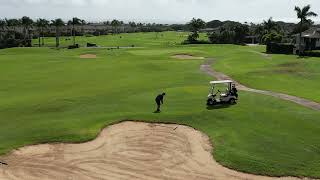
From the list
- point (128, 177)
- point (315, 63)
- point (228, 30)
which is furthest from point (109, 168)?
point (228, 30)

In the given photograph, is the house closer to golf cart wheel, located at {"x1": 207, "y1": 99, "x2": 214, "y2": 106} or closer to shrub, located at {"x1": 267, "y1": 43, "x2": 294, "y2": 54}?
shrub, located at {"x1": 267, "y1": 43, "x2": 294, "y2": 54}

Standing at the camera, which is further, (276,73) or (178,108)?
(276,73)

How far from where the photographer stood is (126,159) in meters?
26.4

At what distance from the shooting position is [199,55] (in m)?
94.4

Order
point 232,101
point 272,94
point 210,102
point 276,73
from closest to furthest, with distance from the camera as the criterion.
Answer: point 210,102 < point 232,101 < point 272,94 < point 276,73

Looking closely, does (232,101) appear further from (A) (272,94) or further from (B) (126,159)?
(B) (126,159)

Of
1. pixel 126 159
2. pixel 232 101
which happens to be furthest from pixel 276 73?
pixel 126 159

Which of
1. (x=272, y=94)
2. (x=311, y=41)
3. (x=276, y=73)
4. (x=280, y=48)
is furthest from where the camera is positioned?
(x=311, y=41)

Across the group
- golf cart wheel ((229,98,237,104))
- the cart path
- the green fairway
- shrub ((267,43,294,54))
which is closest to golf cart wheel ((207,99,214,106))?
the green fairway

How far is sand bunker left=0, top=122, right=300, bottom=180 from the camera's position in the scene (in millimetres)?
24375

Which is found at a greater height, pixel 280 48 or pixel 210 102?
pixel 280 48

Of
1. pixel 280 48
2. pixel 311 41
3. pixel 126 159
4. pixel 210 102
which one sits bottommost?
pixel 126 159

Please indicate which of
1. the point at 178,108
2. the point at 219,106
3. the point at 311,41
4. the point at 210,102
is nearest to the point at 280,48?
the point at 311,41

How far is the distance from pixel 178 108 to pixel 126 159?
13.8 metres
